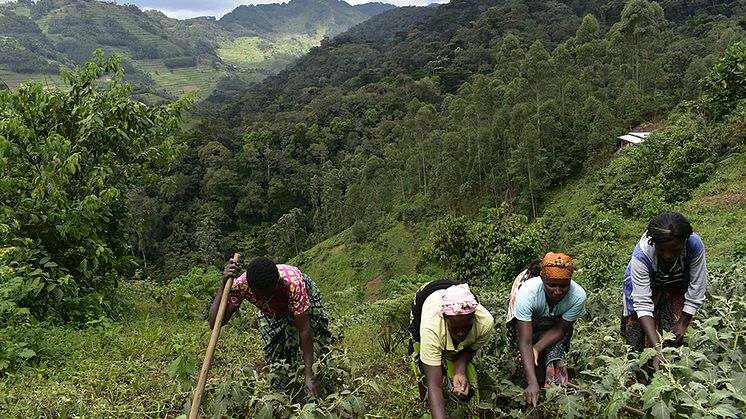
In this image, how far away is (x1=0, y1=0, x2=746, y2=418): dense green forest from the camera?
109 inches

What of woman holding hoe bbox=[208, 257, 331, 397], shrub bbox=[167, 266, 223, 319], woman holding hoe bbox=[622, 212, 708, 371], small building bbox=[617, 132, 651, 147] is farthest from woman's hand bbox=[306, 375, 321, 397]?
small building bbox=[617, 132, 651, 147]

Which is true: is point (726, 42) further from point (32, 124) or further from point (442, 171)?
point (32, 124)

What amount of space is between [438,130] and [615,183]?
15443 mm

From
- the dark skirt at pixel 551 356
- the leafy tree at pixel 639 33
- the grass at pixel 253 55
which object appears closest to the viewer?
the dark skirt at pixel 551 356

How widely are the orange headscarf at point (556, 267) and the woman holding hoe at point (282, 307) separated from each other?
4.37 feet

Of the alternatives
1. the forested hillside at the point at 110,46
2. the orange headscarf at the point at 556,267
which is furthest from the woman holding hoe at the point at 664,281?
the forested hillside at the point at 110,46

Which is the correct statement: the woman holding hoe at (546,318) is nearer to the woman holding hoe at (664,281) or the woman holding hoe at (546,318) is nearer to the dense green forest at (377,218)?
the dense green forest at (377,218)

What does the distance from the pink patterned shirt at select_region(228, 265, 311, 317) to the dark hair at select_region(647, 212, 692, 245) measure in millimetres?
1888

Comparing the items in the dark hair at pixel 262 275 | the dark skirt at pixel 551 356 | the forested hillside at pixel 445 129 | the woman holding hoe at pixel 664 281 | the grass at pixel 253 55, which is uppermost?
the grass at pixel 253 55

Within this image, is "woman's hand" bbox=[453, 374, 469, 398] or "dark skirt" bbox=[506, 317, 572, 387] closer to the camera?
"woman's hand" bbox=[453, 374, 469, 398]

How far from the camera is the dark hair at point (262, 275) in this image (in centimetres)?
259

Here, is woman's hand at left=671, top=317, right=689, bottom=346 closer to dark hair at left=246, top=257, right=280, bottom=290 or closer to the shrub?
dark hair at left=246, top=257, right=280, bottom=290

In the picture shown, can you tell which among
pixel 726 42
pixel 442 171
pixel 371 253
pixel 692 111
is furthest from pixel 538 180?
pixel 726 42

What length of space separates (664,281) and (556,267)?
30.5 inches
